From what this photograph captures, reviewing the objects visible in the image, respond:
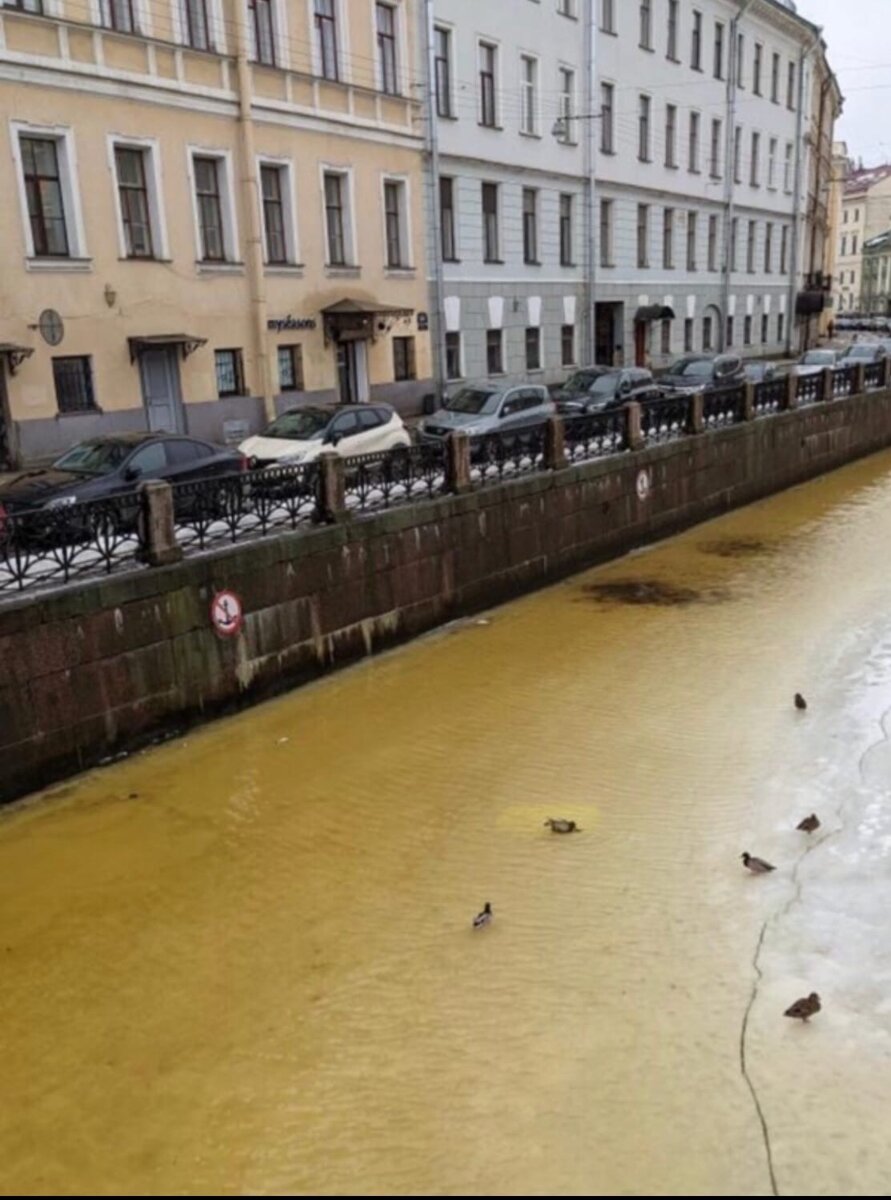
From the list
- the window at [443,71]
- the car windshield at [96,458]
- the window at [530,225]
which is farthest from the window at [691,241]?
the car windshield at [96,458]

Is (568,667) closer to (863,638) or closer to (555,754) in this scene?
(555,754)

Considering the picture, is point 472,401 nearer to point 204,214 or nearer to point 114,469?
point 204,214

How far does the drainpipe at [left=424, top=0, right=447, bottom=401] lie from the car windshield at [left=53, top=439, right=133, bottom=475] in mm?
14778

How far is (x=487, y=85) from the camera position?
89.7 ft

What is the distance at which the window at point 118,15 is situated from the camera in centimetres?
1825

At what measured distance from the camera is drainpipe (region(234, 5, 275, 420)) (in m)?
20.5

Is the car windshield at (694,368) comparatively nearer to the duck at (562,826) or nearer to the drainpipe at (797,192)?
the duck at (562,826)

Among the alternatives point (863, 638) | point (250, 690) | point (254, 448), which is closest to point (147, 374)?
point (254, 448)

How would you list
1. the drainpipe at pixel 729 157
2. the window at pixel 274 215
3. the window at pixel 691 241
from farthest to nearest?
the drainpipe at pixel 729 157 → the window at pixel 691 241 → the window at pixel 274 215

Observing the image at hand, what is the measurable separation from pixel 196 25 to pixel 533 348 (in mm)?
13187

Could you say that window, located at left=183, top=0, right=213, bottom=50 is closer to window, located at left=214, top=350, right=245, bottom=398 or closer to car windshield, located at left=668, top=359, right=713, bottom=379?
window, located at left=214, top=350, right=245, bottom=398

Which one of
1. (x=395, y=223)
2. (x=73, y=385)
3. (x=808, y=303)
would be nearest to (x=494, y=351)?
(x=395, y=223)

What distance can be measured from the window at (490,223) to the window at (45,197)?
1254 centimetres

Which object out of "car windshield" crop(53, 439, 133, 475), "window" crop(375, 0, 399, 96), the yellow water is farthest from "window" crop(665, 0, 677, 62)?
the yellow water
